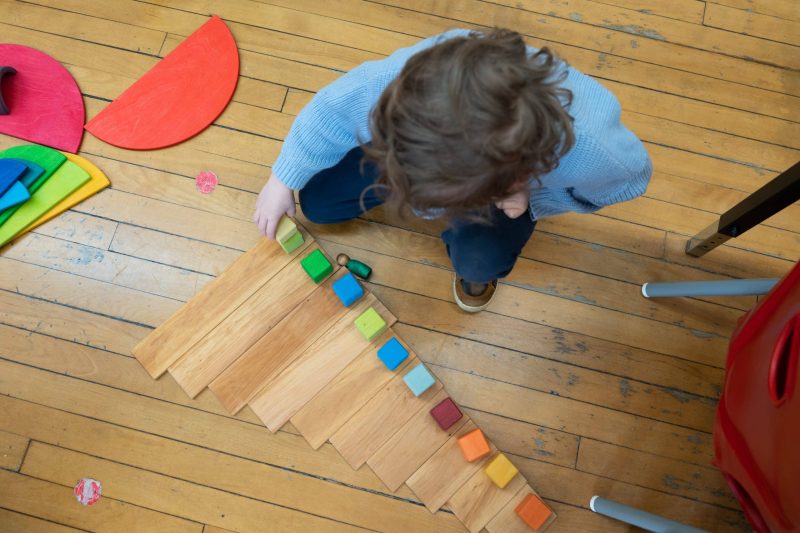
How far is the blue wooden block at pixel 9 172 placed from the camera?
47.9 inches

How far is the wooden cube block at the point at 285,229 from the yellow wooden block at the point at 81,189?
1.41 ft

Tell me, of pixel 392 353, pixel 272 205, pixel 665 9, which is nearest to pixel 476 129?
pixel 272 205

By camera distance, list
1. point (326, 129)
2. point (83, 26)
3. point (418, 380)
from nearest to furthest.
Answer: point (326, 129) < point (418, 380) < point (83, 26)

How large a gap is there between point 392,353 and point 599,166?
1.82 feet

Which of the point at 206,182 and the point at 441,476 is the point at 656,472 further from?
the point at 206,182

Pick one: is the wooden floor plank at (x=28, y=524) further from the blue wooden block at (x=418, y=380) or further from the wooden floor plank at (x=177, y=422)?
the blue wooden block at (x=418, y=380)

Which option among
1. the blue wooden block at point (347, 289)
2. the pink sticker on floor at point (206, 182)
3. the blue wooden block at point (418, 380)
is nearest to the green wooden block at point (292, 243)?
the blue wooden block at point (347, 289)

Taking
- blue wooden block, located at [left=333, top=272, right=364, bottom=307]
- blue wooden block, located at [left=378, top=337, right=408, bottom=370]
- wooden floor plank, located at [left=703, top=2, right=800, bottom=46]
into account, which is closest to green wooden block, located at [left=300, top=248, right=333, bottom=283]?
blue wooden block, located at [left=333, top=272, right=364, bottom=307]

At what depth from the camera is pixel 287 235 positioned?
1.17m

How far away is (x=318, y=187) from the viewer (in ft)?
3.75

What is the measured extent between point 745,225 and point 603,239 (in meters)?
0.28

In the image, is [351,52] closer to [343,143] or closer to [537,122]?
[343,143]

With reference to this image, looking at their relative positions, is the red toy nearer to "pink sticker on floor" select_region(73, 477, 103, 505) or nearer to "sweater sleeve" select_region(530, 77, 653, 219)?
"sweater sleeve" select_region(530, 77, 653, 219)

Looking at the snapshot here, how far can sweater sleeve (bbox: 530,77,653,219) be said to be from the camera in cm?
81
